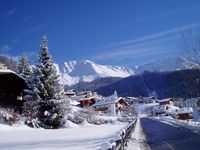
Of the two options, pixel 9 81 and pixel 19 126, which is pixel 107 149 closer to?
pixel 19 126

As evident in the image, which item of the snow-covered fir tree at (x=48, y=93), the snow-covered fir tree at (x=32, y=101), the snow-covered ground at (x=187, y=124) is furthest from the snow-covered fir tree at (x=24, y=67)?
the snow-covered ground at (x=187, y=124)

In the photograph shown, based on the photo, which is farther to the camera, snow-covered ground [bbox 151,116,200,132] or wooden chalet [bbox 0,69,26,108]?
wooden chalet [bbox 0,69,26,108]

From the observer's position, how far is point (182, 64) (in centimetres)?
4725

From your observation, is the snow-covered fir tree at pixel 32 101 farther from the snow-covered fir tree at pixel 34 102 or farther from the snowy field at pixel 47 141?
the snowy field at pixel 47 141

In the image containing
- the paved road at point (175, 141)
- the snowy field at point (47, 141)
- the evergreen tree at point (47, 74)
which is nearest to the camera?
the snowy field at point (47, 141)

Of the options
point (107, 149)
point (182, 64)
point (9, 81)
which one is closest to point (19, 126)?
point (9, 81)

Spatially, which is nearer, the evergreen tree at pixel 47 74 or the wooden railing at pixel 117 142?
the wooden railing at pixel 117 142

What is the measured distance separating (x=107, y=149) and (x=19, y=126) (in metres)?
30.1

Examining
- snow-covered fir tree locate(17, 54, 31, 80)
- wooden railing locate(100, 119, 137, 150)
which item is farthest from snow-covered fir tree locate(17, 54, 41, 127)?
wooden railing locate(100, 119, 137, 150)

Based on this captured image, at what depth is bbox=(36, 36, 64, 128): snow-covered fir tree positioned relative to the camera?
4534cm

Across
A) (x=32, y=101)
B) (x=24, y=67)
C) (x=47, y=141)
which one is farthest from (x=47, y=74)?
(x=24, y=67)

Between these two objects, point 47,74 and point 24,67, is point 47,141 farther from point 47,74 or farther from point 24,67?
point 24,67

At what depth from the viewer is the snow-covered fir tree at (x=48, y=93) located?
149 ft

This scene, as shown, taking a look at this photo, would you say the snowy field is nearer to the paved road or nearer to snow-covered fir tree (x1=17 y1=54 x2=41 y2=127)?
the paved road
